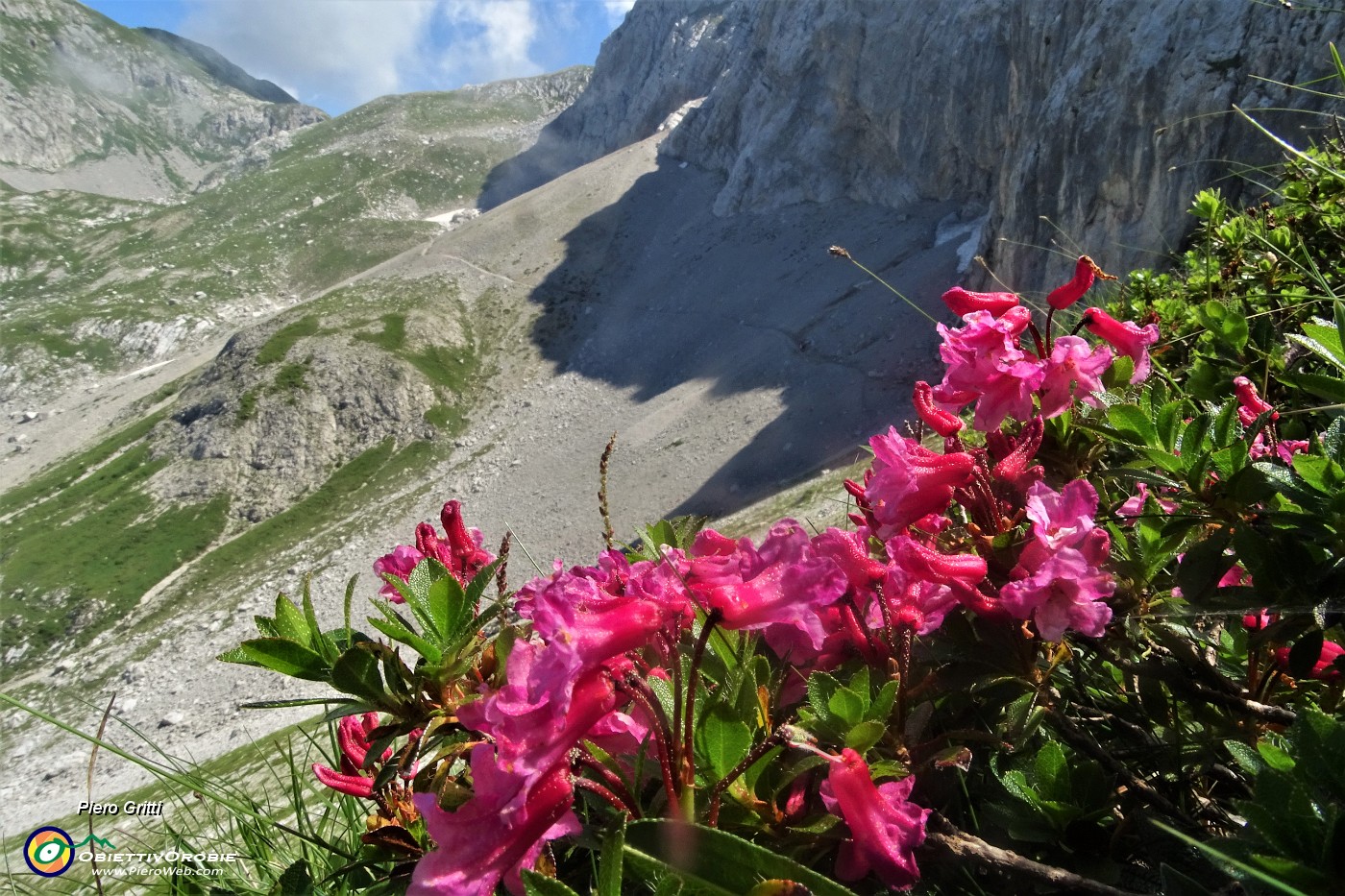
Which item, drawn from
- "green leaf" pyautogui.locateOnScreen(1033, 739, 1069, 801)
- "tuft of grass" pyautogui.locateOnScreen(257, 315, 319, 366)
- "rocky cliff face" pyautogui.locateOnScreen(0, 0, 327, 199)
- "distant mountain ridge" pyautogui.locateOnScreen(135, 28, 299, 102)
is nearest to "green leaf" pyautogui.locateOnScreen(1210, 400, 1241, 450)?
"green leaf" pyautogui.locateOnScreen(1033, 739, 1069, 801)

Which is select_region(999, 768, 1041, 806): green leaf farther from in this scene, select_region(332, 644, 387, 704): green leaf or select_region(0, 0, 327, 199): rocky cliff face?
select_region(0, 0, 327, 199): rocky cliff face

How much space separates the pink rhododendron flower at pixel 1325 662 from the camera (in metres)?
Answer: 1.14

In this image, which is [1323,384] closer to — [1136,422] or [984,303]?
[1136,422]

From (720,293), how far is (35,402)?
7318cm

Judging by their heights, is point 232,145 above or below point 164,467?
above

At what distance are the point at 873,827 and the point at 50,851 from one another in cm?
302

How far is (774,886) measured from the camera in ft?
2.35

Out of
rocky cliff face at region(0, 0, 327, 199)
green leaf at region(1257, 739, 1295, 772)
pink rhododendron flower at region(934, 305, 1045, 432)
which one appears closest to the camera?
green leaf at region(1257, 739, 1295, 772)

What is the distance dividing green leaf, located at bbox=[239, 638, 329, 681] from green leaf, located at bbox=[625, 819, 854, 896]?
661 mm

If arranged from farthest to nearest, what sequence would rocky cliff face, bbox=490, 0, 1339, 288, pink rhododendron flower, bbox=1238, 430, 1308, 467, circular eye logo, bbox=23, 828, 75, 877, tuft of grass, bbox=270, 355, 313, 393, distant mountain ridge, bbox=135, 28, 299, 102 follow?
distant mountain ridge, bbox=135, 28, 299, 102, tuft of grass, bbox=270, 355, 313, 393, rocky cliff face, bbox=490, 0, 1339, 288, circular eye logo, bbox=23, 828, 75, 877, pink rhododendron flower, bbox=1238, 430, 1308, 467

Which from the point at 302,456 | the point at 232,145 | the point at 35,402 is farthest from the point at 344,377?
the point at 232,145

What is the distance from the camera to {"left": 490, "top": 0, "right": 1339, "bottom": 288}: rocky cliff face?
17172mm

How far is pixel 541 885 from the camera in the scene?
0.77m

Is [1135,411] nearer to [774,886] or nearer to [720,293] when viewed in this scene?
[774,886]
